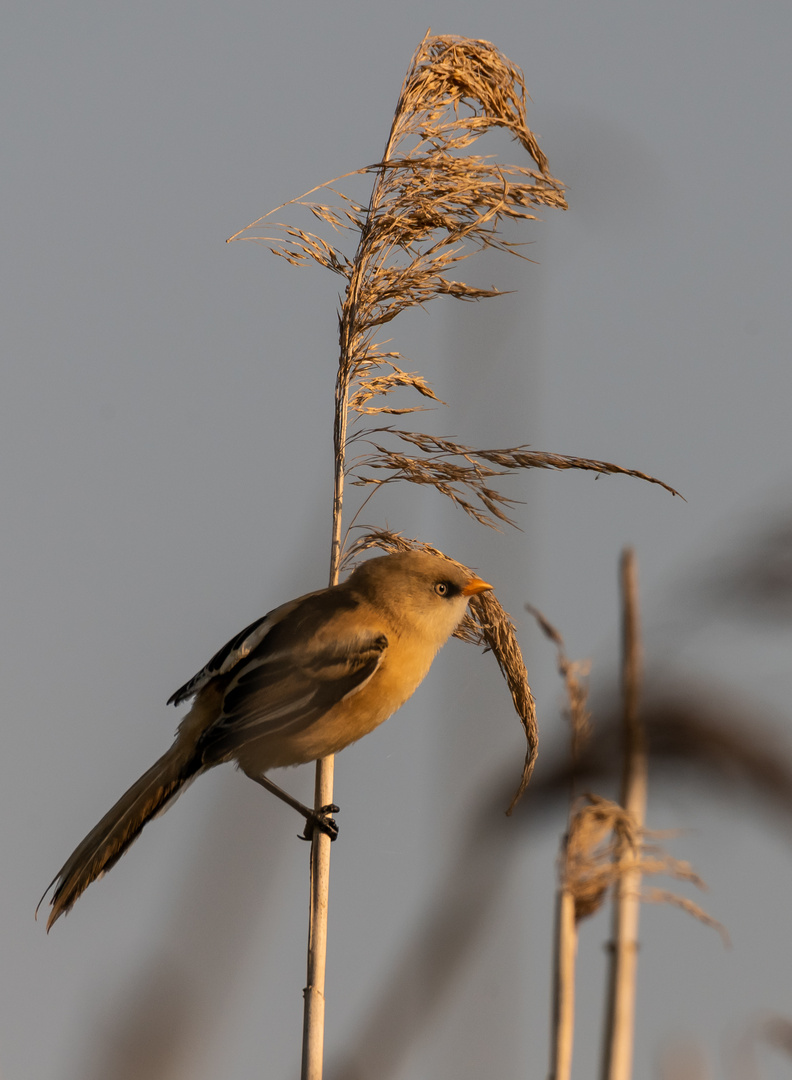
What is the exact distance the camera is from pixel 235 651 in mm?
3307

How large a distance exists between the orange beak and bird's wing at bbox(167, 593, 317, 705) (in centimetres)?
56

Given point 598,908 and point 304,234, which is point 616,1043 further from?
point 304,234

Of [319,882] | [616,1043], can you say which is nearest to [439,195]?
[319,882]

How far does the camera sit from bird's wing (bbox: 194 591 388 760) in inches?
122

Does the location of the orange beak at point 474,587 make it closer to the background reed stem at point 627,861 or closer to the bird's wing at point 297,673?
the bird's wing at point 297,673

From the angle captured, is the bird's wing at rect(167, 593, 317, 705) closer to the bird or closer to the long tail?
the bird

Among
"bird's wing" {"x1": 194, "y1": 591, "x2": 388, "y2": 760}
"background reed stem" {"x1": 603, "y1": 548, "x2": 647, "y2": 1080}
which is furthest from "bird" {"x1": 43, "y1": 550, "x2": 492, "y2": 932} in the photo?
"background reed stem" {"x1": 603, "y1": 548, "x2": 647, "y2": 1080}

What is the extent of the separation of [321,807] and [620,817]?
0.92m

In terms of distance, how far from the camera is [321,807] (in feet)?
9.59

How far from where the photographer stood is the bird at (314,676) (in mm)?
3074

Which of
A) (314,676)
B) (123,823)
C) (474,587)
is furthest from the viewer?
(474,587)

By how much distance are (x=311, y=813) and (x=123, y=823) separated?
23.2 inches

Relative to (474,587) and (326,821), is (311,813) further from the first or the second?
(474,587)

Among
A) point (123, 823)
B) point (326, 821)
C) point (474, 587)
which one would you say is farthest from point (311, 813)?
point (474, 587)
